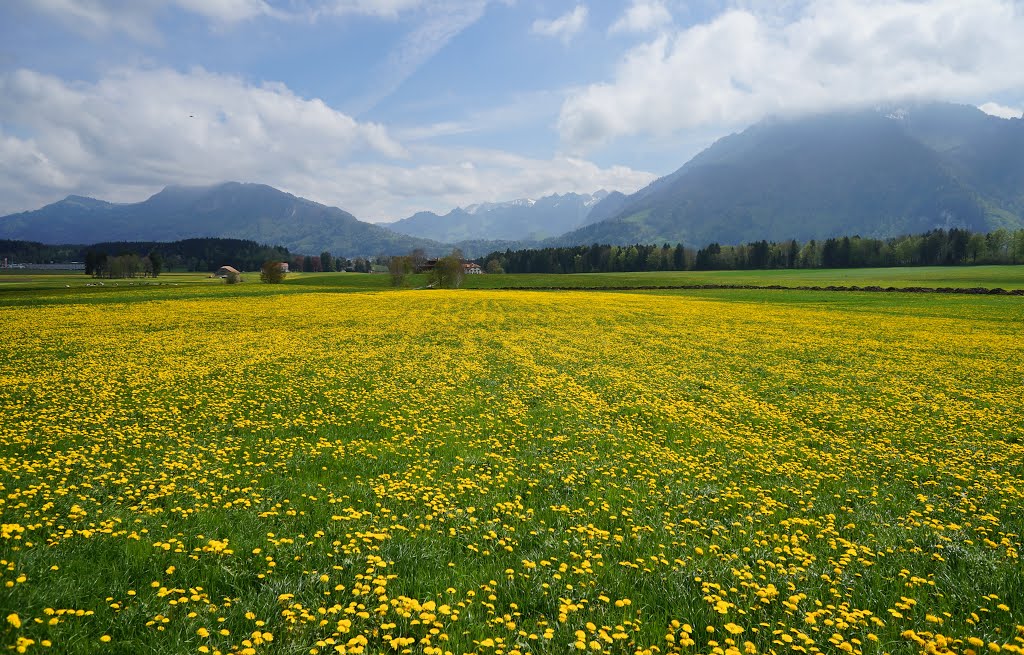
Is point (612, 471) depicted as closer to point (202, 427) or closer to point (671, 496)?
point (671, 496)

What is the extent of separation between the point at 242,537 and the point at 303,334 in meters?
31.1

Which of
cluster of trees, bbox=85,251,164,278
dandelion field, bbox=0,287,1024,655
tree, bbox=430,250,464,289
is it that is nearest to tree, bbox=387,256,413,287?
tree, bbox=430,250,464,289

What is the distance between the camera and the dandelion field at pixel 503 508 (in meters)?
6.86

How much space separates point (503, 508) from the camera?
10664mm

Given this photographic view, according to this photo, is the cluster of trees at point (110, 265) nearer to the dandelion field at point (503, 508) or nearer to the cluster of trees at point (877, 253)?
the dandelion field at point (503, 508)

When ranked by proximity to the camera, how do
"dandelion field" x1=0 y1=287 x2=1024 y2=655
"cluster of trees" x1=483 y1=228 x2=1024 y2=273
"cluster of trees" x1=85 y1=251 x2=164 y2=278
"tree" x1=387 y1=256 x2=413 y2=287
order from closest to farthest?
"dandelion field" x1=0 y1=287 x2=1024 y2=655, "tree" x1=387 y1=256 x2=413 y2=287, "cluster of trees" x1=483 y1=228 x2=1024 y2=273, "cluster of trees" x1=85 y1=251 x2=164 y2=278

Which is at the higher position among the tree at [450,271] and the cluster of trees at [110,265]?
the cluster of trees at [110,265]

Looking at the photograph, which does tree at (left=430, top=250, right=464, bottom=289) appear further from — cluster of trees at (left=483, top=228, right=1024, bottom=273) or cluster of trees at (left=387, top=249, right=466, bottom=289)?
cluster of trees at (left=483, top=228, right=1024, bottom=273)

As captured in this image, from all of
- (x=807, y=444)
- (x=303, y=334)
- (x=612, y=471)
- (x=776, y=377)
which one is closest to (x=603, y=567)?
(x=612, y=471)

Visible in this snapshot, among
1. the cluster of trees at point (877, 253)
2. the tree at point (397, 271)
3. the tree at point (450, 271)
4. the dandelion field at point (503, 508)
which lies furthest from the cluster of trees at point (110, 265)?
the cluster of trees at point (877, 253)

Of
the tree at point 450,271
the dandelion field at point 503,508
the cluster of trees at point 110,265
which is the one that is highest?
the cluster of trees at point 110,265

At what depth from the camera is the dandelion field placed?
6.86 m

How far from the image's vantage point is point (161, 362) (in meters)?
25.5

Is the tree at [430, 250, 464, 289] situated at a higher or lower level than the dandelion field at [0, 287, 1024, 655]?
higher
